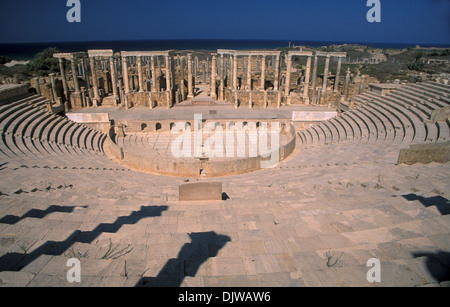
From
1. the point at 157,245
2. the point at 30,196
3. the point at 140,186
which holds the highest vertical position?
the point at 157,245

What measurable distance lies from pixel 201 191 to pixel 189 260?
413 cm

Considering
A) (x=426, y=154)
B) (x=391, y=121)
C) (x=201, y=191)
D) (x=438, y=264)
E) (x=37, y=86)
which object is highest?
(x=37, y=86)

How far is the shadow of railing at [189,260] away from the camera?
4.24 m

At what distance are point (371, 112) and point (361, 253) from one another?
16.8 metres

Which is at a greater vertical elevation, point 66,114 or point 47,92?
point 47,92

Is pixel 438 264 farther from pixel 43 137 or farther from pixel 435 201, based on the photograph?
pixel 43 137

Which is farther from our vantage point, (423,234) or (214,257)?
(423,234)

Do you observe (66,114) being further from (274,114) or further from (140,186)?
(274,114)

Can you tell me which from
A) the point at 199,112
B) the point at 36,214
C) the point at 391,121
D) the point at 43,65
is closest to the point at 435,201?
the point at 36,214

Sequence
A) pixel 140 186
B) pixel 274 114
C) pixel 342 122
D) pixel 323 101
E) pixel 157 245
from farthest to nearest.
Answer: pixel 323 101 → pixel 274 114 → pixel 342 122 → pixel 140 186 → pixel 157 245

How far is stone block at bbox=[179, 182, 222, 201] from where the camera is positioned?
29.1ft

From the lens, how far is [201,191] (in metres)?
9.02

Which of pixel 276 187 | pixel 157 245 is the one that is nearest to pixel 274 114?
pixel 276 187

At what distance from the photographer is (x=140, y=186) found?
37.2 feet
